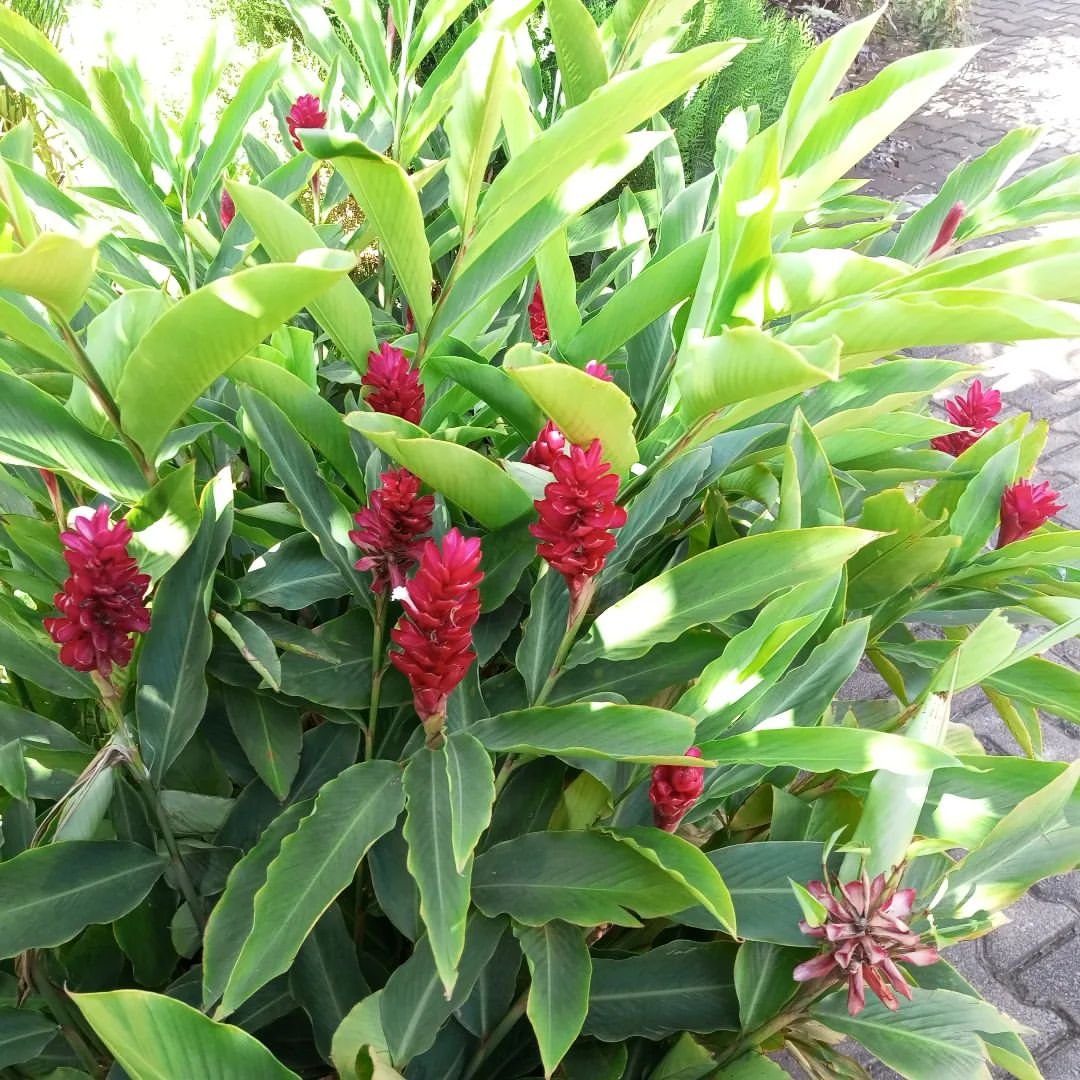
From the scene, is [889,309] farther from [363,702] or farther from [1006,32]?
[1006,32]

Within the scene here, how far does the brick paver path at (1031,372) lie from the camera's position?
1.93 metres

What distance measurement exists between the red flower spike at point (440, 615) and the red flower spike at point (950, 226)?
913mm

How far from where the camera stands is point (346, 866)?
77 centimetres

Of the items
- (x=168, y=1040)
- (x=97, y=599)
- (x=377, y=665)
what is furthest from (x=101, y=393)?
(x=168, y=1040)

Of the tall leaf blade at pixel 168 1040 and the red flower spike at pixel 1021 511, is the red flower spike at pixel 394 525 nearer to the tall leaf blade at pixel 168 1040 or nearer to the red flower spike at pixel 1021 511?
the tall leaf blade at pixel 168 1040

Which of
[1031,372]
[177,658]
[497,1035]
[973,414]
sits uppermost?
[177,658]

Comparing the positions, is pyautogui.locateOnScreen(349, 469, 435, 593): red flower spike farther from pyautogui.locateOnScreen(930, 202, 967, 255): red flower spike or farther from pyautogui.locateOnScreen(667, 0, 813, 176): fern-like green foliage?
pyautogui.locateOnScreen(667, 0, 813, 176): fern-like green foliage

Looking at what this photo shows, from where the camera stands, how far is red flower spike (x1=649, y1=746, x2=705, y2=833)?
81cm

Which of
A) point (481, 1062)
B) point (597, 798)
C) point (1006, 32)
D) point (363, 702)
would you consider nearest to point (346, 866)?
point (363, 702)

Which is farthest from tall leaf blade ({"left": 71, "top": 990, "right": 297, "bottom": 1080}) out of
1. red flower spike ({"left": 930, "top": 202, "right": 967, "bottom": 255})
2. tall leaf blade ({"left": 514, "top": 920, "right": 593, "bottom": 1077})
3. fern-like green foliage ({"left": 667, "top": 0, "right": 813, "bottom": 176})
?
fern-like green foliage ({"left": 667, "top": 0, "right": 813, "bottom": 176})

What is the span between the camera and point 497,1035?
992 millimetres

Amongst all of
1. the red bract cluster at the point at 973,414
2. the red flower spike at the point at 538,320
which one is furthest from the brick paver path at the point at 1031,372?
the red flower spike at the point at 538,320

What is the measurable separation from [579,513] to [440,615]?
0.46 ft

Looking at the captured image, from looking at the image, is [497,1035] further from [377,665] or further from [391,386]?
[391,386]
